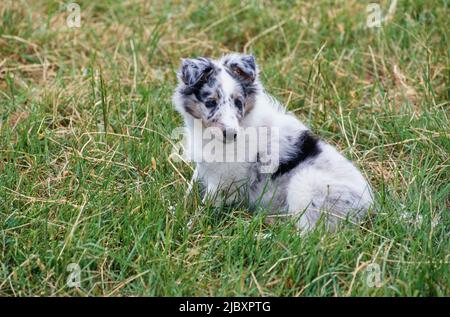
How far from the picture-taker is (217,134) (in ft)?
15.4

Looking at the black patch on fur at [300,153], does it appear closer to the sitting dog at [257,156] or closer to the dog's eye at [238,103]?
the sitting dog at [257,156]

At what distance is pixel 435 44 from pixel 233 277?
3.73m

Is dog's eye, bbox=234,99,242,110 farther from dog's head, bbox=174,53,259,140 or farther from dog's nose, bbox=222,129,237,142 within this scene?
dog's nose, bbox=222,129,237,142

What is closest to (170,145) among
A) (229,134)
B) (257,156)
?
(257,156)

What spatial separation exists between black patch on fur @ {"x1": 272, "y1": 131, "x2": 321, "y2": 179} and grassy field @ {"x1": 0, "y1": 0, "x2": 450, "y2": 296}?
40 cm

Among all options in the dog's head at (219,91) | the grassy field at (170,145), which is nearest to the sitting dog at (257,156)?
the dog's head at (219,91)

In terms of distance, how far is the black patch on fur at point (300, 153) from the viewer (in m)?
4.84

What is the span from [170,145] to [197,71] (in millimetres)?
1052

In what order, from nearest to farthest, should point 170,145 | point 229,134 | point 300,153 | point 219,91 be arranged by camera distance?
point 229,134 → point 219,91 → point 300,153 → point 170,145

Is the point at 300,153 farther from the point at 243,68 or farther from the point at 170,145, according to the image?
the point at 170,145

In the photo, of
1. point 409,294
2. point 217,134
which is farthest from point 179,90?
point 409,294

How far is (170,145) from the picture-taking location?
5656 mm
